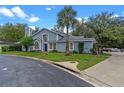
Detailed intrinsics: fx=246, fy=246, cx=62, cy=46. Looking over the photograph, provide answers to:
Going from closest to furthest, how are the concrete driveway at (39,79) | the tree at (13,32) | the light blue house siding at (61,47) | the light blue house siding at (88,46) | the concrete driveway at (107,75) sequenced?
1. the concrete driveway at (39,79)
2. the concrete driveway at (107,75)
3. the light blue house siding at (88,46)
4. the light blue house siding at (61,47)
5. the tree at (13,32)

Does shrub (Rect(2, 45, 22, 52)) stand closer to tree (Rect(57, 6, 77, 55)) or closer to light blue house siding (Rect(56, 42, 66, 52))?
light blue house siding (Rect(56, 42, 66, 52))

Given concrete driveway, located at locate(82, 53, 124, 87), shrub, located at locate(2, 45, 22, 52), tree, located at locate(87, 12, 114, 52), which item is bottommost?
concrete driveway, located at locate(82, 53, 124, 87)

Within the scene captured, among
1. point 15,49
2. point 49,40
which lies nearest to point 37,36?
point 49,40

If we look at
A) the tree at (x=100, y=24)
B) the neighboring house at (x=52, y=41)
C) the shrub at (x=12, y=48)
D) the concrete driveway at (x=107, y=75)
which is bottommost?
the concrete driveway at (x=107, y=75)

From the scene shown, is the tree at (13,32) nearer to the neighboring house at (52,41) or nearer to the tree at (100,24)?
the neighboring house at (52,41)

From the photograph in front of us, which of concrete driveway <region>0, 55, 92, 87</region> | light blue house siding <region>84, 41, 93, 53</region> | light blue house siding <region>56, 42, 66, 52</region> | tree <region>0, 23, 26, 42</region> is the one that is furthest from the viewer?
tree <region>0, 23, 26, 42</region>

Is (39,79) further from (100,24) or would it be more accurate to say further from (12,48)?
(12,48)

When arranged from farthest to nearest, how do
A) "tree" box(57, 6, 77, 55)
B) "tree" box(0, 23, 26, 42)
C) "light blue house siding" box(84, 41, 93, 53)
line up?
1. "tree" box(0, 23, 26, 42)
2. "light blue house siding" box(84, 41, 93, 53)
3. "tree" box(57, 6, 77, 55)

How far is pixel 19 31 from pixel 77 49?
34550mm

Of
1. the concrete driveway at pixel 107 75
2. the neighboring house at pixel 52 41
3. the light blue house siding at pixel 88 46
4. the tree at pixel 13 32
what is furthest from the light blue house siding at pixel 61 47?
the tree at pixel 13 32

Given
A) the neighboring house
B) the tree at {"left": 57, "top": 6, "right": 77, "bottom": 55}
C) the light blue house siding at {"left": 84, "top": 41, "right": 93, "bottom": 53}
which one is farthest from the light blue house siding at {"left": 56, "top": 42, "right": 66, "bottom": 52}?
the tree at {"left": 57, "top": 6, "right": 77, "bottom": 55}

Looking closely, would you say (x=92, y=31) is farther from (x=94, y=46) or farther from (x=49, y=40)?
(x=49, y=40)

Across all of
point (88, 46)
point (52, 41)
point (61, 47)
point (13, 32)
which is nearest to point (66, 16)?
point (88, 46)
